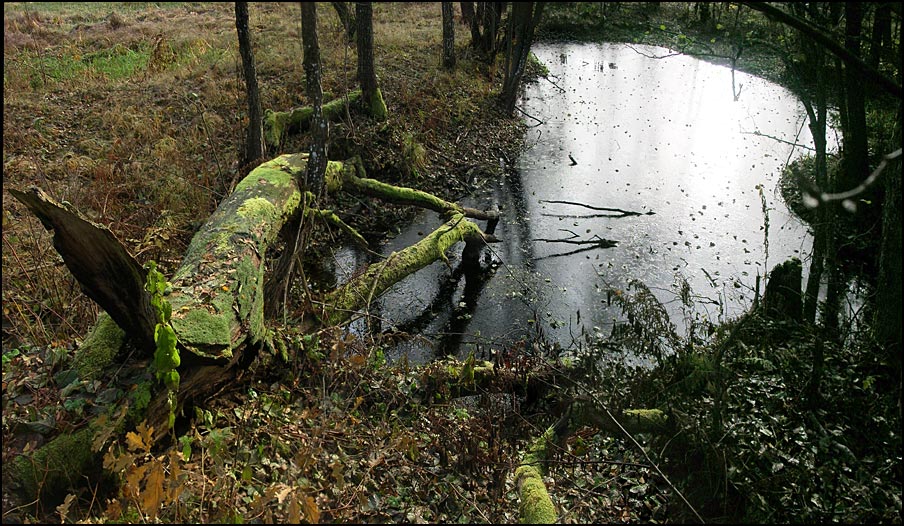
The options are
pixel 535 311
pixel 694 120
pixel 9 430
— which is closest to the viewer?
pixel 9 430

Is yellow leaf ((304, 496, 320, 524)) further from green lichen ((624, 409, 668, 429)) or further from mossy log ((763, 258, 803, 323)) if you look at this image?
mossy log ((763, 258, 803, 323))

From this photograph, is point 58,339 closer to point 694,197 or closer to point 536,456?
point 536,456

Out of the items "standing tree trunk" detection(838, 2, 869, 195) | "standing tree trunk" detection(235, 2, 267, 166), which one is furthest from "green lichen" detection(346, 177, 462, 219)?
"standing tree trunk" detection(838, 2, 869, 195)

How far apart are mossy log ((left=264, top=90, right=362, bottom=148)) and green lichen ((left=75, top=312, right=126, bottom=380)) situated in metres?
6.77

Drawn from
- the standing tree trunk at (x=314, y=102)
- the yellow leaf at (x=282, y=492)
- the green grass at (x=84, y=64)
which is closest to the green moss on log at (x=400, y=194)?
the standing tree trunk at (x=314, y=102)

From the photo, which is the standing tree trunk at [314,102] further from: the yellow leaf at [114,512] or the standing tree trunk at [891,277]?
the standing tree trunk at [891,277]

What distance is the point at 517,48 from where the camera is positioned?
50.1 ft

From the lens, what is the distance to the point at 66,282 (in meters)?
6.71

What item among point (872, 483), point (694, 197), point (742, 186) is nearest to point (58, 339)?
point (872, 483)

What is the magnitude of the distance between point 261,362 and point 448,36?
12600mm

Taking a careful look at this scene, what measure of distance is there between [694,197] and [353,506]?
976cm

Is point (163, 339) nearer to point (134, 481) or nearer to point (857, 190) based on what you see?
point (134, 481)

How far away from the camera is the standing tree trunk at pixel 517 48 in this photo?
15.0 m

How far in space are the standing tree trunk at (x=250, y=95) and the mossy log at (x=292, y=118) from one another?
74 cm
